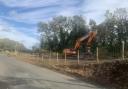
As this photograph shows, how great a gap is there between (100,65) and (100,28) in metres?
49.8

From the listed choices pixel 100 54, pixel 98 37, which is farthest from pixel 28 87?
pixel 98 37

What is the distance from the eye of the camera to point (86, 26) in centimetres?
8194

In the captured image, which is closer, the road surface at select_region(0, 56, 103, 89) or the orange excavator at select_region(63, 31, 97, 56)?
the road surface at select_region(0, 56, 103, 89)

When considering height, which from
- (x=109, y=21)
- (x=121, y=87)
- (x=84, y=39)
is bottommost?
(x=121, y=87)

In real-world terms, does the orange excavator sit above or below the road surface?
above

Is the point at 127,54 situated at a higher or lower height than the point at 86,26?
lower

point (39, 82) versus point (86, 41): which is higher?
point (86, 41)

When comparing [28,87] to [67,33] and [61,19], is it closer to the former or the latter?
[67,33]

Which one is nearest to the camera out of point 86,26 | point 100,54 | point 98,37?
point 100,54

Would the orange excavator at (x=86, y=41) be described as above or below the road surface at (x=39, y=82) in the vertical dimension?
above

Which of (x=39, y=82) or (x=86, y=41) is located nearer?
(x=39, y=82)

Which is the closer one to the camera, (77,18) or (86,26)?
(86,26)

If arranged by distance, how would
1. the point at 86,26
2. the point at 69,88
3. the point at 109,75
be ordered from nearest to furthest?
1. the point at 69,88
2. the point at 109,75
3. the point at 86,26

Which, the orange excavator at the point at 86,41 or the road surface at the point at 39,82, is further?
the orange excavator at the point at 86,41
